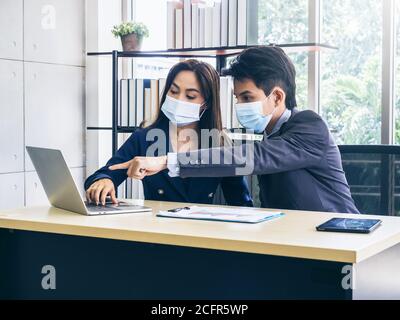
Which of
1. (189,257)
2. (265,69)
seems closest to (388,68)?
(265,69)

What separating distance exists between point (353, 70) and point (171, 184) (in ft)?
5.38

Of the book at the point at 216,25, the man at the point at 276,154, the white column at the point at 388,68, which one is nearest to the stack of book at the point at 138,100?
the book at the point at 216,25

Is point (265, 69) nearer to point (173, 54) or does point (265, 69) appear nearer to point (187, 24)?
point (187, 24)

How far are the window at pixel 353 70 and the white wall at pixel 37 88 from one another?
4.91ft

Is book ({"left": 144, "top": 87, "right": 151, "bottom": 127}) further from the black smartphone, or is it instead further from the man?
the black smartphone

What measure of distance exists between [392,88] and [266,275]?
231cm

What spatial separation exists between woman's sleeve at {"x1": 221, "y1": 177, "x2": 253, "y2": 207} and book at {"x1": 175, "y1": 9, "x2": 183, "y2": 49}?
1.38 meters

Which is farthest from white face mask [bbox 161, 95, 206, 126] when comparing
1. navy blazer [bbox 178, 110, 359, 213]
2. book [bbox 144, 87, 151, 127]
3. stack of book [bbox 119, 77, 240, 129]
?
book [bbox 144, 87, 151, 127]

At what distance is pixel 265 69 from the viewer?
2.42 metres

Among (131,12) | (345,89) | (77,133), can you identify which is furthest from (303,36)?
(77,133)

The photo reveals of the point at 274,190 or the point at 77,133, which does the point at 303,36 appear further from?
the point at 274,190

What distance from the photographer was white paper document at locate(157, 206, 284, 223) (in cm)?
191

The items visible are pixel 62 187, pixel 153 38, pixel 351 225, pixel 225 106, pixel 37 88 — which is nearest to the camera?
pixel 351 225

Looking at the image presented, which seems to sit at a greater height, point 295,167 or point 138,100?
point 138,100
